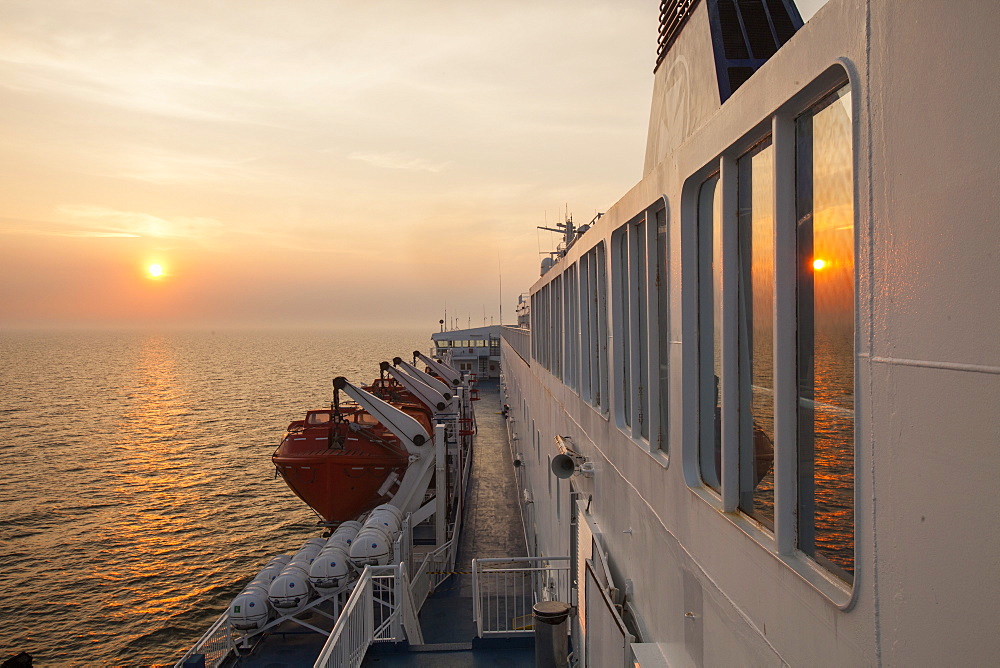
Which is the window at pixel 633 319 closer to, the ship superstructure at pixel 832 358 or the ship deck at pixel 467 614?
the ship superstructure at pixel 832 358

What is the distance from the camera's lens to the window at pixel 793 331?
6.93 ft

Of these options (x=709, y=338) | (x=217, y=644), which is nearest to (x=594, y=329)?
(x=709, y=338)

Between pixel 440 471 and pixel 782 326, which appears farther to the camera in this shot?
pixel 440 471

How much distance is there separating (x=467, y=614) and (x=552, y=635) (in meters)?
7.72

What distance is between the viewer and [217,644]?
475 inches

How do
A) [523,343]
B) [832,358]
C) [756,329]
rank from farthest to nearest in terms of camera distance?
[523,343] → [756,329] → [832,358]

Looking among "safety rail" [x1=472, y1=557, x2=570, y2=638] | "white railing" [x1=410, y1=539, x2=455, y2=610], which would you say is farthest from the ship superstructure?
"white railing" [x1=410, y1=539, x2=455, y2=610]

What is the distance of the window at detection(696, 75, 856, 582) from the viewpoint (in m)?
2.11

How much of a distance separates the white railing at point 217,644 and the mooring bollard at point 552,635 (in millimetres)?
6648

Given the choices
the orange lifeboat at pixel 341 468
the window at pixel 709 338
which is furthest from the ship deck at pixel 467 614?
the window at pixel 709 338

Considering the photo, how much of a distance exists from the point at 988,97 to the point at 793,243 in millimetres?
965

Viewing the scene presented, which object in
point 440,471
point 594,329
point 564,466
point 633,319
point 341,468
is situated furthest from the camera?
point 341,468

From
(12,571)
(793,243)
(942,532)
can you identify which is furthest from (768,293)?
(12,571)

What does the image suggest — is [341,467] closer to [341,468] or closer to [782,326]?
[341,468]
